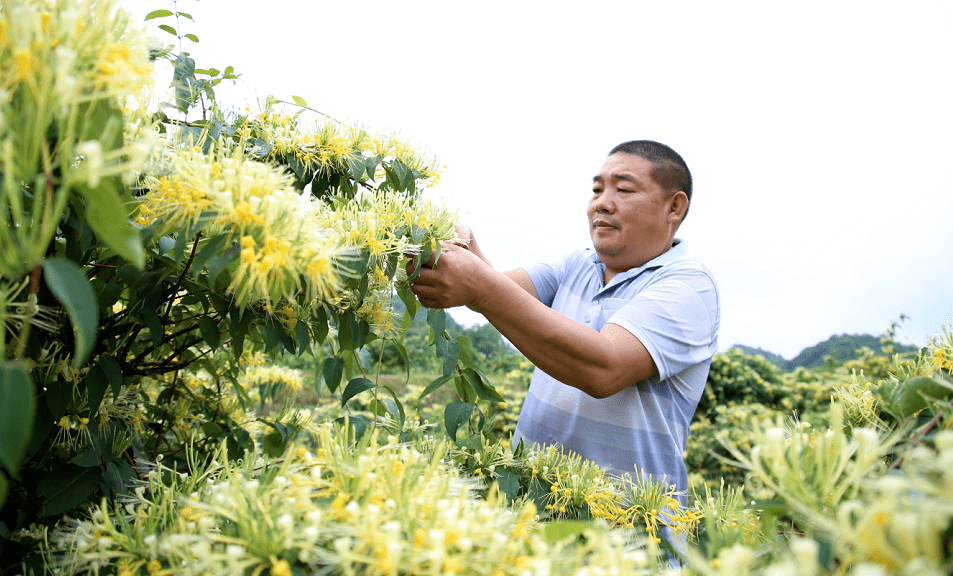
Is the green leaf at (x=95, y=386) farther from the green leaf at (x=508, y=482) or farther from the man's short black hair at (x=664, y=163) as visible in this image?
the man's short black hair at (x=664, y=163)

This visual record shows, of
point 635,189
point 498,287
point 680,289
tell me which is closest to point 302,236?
point 498,287

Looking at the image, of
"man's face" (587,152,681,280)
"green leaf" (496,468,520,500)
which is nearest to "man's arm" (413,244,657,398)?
"green leaf" (496,468,520,500)

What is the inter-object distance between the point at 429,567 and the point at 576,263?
85.1 inches

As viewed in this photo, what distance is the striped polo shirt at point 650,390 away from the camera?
1799 mm

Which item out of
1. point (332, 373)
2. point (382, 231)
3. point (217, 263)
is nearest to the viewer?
point (217, 263)

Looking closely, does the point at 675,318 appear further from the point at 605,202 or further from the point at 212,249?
the point at 212,249

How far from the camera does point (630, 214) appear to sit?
85.7 inches

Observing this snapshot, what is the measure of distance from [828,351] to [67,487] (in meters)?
8.54

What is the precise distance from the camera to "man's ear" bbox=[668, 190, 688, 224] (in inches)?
89.0

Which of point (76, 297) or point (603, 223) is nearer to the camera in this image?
point (76, 297)

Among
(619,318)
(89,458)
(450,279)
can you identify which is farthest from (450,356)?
(89,458)

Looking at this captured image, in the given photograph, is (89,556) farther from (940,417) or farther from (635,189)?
(635,189)

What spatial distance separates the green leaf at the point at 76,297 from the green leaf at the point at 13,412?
2.0 inches

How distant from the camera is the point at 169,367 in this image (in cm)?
151
